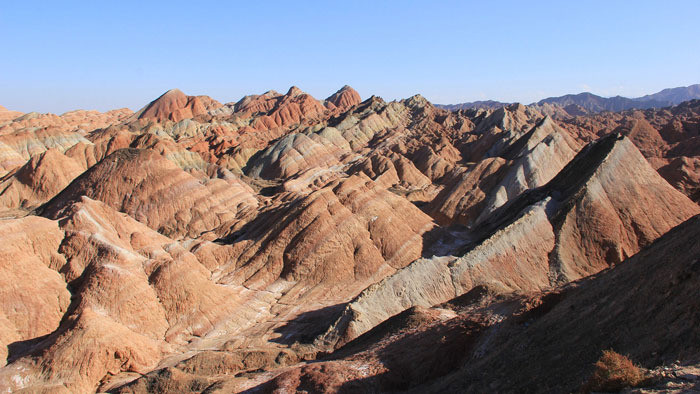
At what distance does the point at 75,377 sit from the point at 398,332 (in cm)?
1382

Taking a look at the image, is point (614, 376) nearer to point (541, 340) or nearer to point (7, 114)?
point (541, 340)

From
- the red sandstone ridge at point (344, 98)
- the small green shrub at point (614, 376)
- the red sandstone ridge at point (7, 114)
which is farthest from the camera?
the red sandstone ridge at point (344, 98)

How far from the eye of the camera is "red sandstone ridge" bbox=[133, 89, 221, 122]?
130875 millimetres

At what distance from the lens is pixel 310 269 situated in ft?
108

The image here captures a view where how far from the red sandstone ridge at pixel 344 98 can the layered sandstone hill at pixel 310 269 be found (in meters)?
120

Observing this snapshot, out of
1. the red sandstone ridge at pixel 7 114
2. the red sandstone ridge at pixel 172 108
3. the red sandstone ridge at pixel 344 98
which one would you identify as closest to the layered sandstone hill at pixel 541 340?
the red sandstone ridge at pixel 172 108

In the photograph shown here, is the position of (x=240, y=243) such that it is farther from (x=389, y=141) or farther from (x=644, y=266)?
(x=389, y=141)

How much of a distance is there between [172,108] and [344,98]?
226 feet

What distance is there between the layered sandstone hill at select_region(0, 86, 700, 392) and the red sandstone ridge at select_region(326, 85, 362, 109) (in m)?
120

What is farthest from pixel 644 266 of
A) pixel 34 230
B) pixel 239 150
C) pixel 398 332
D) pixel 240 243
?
pixel 239 150

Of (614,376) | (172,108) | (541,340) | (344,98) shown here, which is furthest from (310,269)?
(344,98)

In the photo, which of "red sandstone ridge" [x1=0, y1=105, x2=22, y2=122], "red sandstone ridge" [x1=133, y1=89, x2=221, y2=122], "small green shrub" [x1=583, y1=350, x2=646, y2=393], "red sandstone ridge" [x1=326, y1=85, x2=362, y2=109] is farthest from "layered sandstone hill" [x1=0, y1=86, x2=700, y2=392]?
"red sandstone ridge" [x1=326, y1=85, x2=362, y2=109]

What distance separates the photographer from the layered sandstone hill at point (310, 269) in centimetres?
1747

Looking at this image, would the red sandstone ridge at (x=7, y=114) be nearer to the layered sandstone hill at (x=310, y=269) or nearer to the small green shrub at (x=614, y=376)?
the layered sandstone hill at (x=310, y=269)
